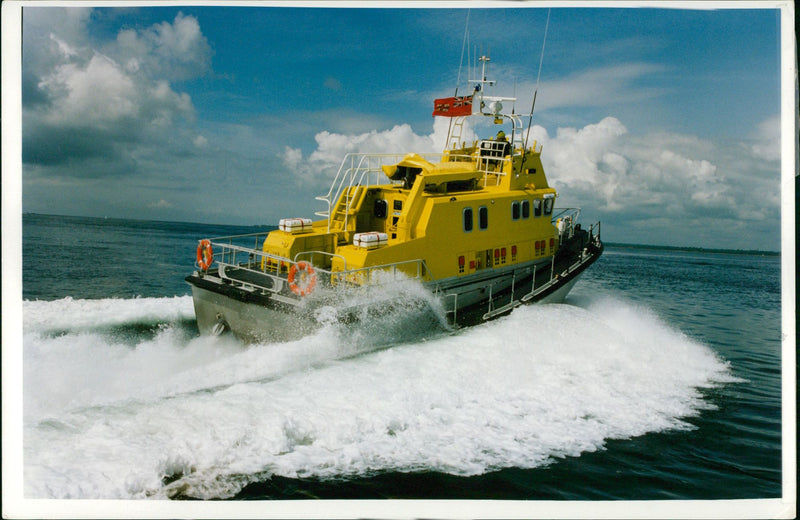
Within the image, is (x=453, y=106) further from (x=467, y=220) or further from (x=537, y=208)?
(x=537, y=208)

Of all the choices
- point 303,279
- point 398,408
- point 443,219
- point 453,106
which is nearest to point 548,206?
point 453,106

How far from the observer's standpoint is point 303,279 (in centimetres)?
684

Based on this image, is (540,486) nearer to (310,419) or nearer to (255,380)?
(310,419)

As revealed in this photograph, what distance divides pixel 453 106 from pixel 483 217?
2.10 m

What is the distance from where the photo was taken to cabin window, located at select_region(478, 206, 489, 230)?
347 inches

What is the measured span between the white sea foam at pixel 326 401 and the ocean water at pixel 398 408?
22 mm

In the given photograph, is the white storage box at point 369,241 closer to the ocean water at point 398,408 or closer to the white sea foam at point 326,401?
the ocean water at point 398,408

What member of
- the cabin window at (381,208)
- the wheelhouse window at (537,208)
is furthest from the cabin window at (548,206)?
the cabin window at (381,208)

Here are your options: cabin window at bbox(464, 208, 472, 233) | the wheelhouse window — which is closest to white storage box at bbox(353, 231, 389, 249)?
cabin window at bbox(464, 208, 472, 233)

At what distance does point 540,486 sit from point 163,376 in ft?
14.1

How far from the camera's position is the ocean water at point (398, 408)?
420 centimetres

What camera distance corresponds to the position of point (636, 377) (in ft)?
22.6

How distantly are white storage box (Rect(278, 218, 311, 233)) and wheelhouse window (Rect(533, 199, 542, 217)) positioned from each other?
4.21 metres

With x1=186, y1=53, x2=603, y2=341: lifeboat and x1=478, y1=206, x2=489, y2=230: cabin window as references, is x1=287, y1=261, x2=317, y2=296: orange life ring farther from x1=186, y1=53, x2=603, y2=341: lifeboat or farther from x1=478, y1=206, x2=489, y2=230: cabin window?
x1=478, y1=206, x2=489, y2=230: cabin window
